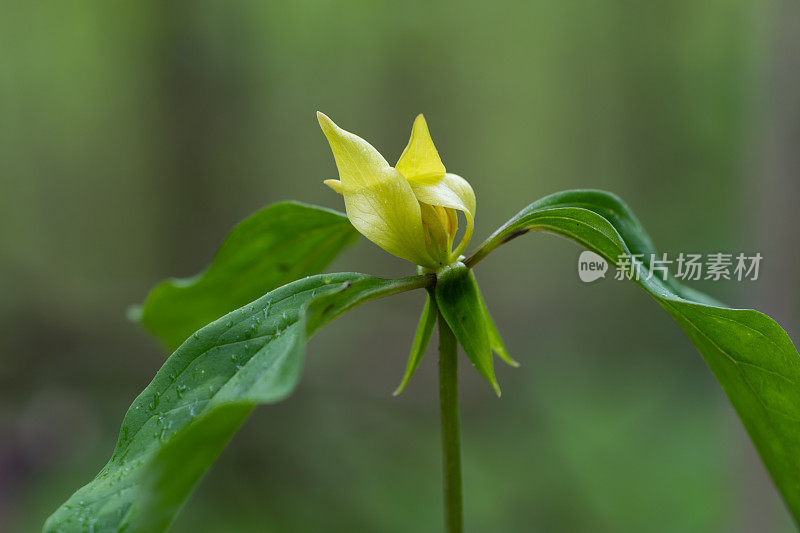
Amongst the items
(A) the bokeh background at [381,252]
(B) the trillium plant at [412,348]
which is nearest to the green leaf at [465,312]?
(B) the trillium plant at [412,348]

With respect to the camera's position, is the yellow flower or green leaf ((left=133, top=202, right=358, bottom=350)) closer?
the yellow flower

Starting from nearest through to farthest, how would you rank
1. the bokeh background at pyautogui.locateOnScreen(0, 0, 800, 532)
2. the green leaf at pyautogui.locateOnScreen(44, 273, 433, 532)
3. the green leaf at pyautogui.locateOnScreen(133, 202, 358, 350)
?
the green leaf at pyautogui.locateOnScreen(44, 273, 433, 532)
the green leaf at pyautogui.locateOnScreen(133, 202, 358, 350)
the bokeh background at pyautogui.locateOnScreen(0, 0, 800, 532)

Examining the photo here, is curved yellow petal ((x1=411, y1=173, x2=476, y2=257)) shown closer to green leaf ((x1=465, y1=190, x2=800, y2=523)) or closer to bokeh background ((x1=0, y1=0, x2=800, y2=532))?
green leaf ((x1=465, y1=190, x2=800, y2=523))

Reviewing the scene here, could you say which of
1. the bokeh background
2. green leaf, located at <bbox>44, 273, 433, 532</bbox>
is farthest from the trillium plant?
the bokeh background

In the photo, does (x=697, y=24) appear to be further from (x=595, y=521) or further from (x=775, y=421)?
(x=775, y=421)

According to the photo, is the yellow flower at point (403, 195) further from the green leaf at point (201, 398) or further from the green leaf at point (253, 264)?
the green leaf at point (253, 264)
